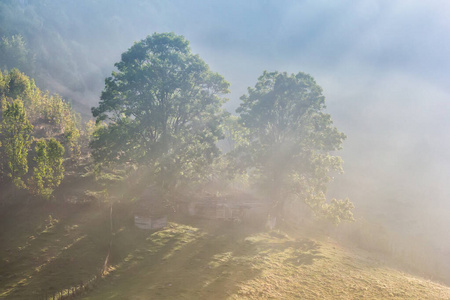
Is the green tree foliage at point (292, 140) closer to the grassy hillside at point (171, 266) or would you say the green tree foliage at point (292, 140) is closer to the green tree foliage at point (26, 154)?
the grassy hillside at point (171, 266)

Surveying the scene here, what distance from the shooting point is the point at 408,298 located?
628 inches

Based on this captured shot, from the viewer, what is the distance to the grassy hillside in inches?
518

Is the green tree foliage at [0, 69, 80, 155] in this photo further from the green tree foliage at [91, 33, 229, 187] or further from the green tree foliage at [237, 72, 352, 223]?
the green tree foliage at [237, 72, 352, 223]

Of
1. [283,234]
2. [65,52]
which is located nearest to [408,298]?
[283,234]

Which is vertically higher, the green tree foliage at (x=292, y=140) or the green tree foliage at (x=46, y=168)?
the green tree foliage at (x=292, y=140)

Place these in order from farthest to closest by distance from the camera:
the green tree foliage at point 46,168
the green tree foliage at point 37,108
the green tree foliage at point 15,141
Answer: the green tree foliage at point 37,108 < the green tree foliage at point 15,141 < the green tree foliage at point 46,168

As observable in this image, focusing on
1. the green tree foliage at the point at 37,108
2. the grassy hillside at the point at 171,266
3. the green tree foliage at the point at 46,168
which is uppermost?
the green tree foliage at the point at 37,108

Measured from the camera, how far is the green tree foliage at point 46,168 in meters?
20.7

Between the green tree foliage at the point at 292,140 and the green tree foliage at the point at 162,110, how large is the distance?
6835mm

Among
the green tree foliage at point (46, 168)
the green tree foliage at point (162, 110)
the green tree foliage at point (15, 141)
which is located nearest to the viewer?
the green tree foliage at point (46, 168)

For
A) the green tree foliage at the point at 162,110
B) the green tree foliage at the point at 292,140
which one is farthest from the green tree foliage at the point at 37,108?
the green tree foliage at the point at 292,140

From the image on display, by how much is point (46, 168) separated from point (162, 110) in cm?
1095

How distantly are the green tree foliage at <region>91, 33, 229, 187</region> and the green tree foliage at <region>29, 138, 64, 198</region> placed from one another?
10.3ft

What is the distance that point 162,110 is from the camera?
25.9 metres
